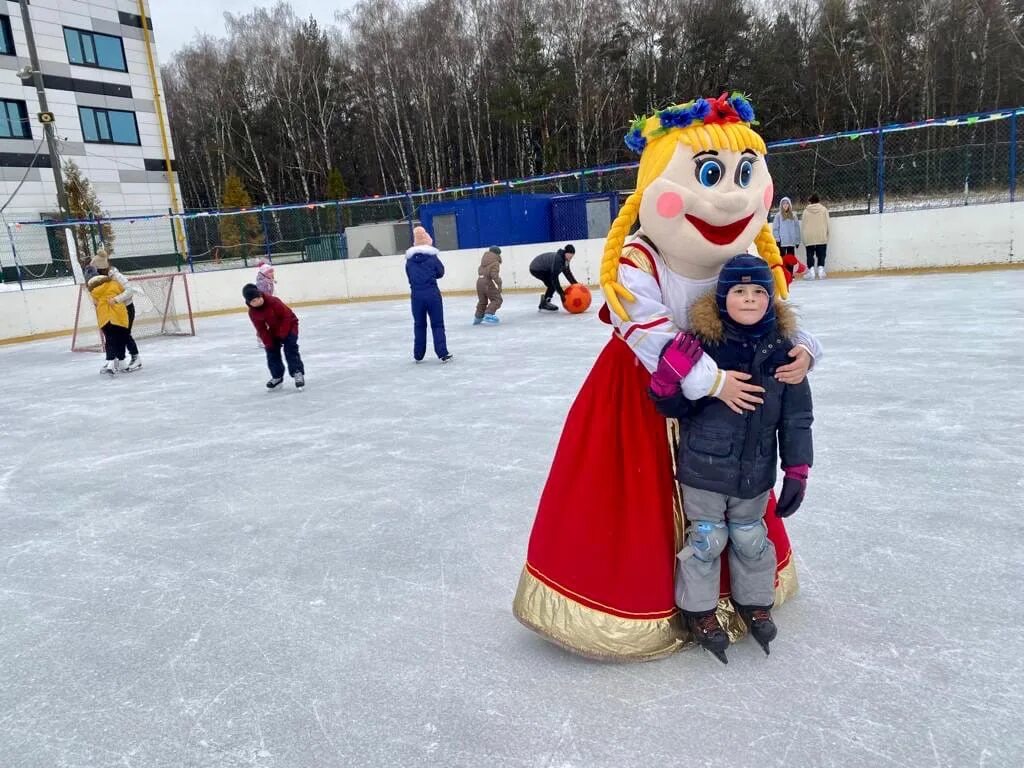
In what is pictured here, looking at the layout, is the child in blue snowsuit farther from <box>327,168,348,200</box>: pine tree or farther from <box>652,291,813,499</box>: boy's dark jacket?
<box>327,168,348,200</box>: pine tree

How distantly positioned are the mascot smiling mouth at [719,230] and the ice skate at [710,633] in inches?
37.2

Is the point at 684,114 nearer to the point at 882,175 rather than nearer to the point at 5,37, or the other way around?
the point at 882,175

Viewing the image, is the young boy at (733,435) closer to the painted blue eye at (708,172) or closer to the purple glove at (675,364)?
the purple glove at (675,364)

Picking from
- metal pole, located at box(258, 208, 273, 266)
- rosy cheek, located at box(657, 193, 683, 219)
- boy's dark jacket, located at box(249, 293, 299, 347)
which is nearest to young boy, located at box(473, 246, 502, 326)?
boy's dark jacket, located at box(249, 293, 299, 347)

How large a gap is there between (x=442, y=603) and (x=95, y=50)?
2974 centimetres

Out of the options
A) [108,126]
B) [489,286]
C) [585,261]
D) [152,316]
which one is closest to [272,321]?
[489,286]

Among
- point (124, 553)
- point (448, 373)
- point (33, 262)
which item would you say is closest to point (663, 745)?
point (124, 553)

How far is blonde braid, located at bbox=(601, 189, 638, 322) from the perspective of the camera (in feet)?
6.01

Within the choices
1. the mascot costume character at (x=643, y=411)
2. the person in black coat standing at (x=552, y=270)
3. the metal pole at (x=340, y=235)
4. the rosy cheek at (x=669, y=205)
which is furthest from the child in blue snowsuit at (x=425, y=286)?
the metal pole at (x=340, y=235)

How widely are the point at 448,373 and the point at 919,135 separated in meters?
11.0

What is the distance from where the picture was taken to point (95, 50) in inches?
1003

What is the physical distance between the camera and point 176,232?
48.1ft

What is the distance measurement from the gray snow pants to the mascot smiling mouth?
62cm

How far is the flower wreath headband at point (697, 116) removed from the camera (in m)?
1.82
